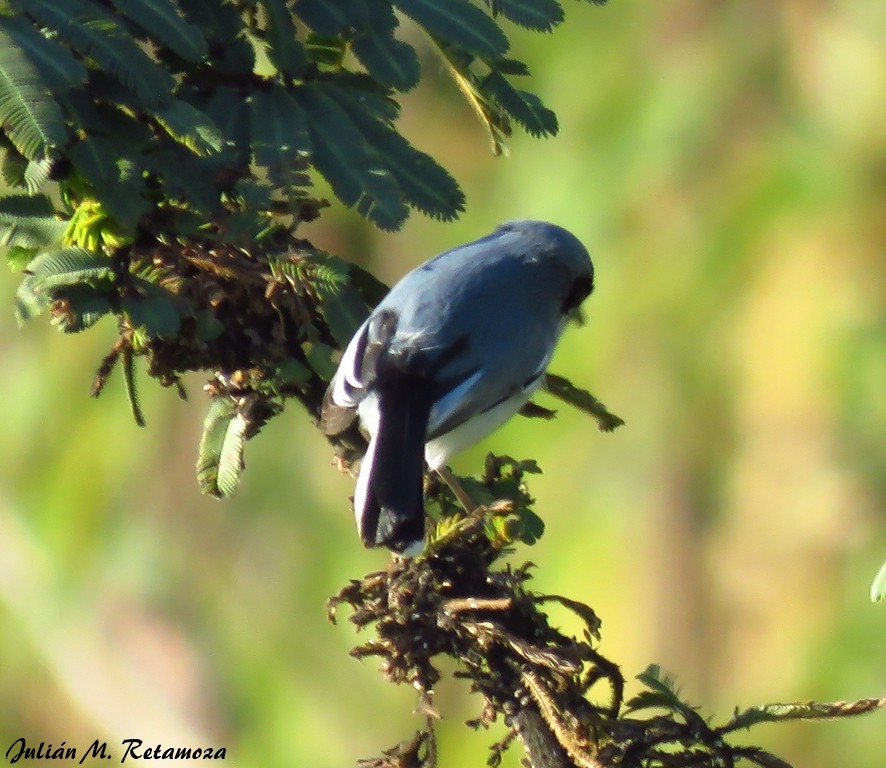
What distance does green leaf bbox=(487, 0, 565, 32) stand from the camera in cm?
278

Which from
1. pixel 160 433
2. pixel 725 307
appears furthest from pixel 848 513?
pixel 160 433

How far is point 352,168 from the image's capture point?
8.64 feet

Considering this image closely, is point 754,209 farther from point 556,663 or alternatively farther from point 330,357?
point 556,663

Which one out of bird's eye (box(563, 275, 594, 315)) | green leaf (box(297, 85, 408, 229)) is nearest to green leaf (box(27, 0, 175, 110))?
green leaf (box(297, 85, 408, 229))

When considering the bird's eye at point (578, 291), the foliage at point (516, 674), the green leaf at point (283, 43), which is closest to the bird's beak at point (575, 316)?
the bird's eye at point (578, 291)

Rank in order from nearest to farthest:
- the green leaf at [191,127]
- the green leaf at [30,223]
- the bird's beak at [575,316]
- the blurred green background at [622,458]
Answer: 1. the green leaf at [191,127]
2. the green leaf at [30,223]
3. the bird's beak at [575,316]
4. the blurred green background at [622,458]

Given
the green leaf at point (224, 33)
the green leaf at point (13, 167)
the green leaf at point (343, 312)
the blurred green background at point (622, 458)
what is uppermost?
the green leaf at point (224, 33)

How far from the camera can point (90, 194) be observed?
2.58m

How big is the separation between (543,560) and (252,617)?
2.02 metres

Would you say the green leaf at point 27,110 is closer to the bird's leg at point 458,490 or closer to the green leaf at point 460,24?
the green leaf at point 460,24

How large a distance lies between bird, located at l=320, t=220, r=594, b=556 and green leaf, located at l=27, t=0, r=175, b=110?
0.71m

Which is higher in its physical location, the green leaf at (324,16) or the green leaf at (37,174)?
the green leaf at (324,16)

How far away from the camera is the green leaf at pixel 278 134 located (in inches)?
103

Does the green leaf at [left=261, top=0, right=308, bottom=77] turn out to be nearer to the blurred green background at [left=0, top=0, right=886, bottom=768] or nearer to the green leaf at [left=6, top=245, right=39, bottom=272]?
the green leaf at [left=6, top=245, right=39, bottom=272]
